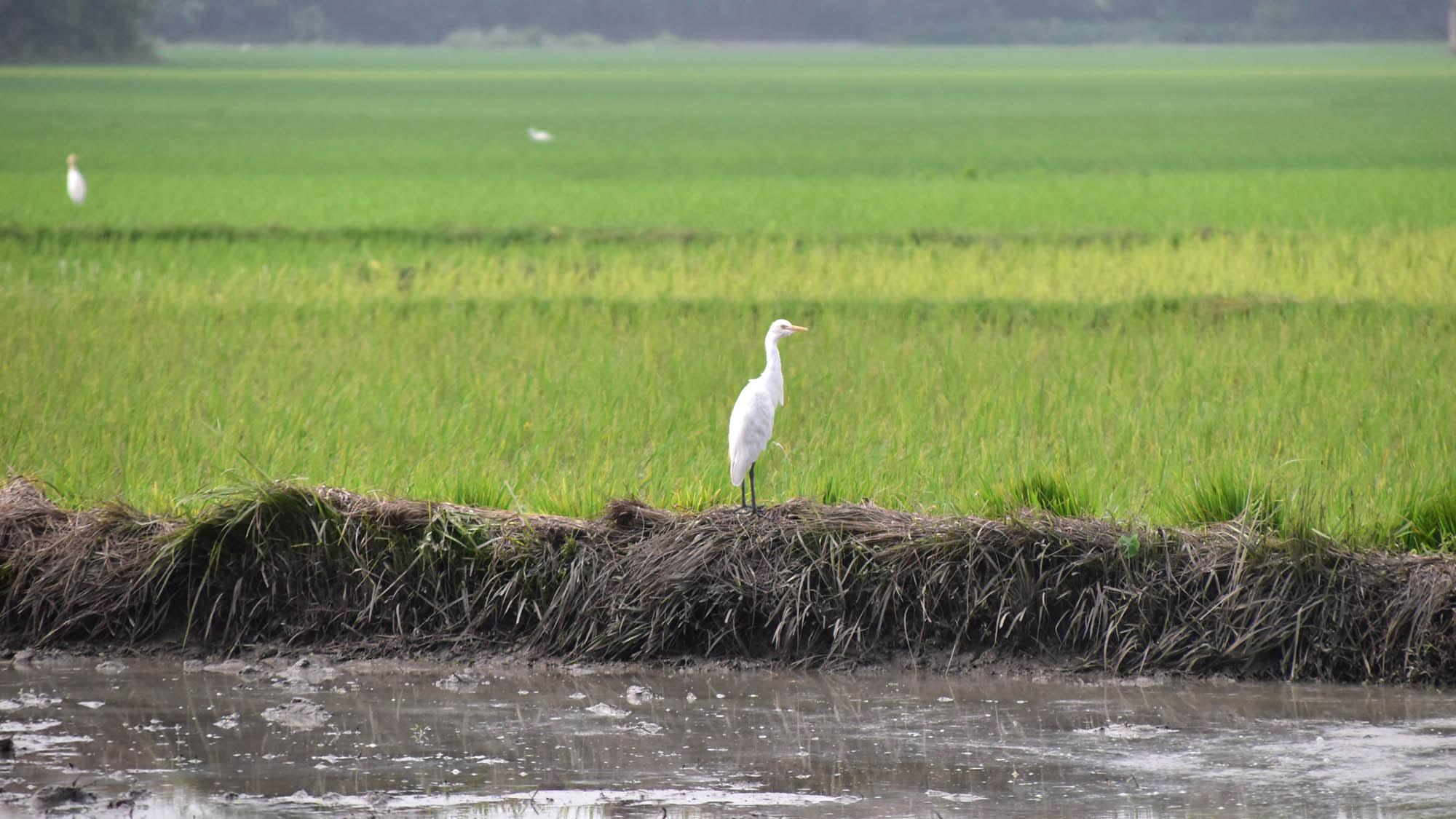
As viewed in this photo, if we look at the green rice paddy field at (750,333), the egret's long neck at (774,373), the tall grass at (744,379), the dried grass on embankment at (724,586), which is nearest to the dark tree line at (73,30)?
the green rice paddy field at (750,333)

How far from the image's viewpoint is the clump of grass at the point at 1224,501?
17.3 ft

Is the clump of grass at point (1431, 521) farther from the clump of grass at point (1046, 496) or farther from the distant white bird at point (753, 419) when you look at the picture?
the distant white bird at point (753, 419)

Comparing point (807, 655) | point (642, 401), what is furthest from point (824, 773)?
point (642, 401)

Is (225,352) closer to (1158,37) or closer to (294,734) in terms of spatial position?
(294,734)

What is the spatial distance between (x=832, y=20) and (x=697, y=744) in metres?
102

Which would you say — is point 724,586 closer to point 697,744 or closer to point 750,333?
point 697,744

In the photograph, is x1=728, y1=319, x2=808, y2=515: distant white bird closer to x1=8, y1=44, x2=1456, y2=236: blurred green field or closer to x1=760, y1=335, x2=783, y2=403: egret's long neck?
x1=760, y1=335, x2=783, y2=403: egret's long neck

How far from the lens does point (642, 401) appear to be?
→ 23.2 ft

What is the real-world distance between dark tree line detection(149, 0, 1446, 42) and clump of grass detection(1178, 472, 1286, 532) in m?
100

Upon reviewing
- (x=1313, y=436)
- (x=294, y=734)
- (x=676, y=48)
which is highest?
(x=676, y=48)

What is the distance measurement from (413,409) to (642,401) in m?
1.01

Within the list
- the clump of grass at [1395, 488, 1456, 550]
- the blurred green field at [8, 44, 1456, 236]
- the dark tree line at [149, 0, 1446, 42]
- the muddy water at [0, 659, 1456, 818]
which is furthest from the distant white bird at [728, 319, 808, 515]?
the dark tree line at [149, 0, 1446, 42]

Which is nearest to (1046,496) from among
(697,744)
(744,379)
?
(697,744)

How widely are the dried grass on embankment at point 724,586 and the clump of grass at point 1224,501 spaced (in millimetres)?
244
